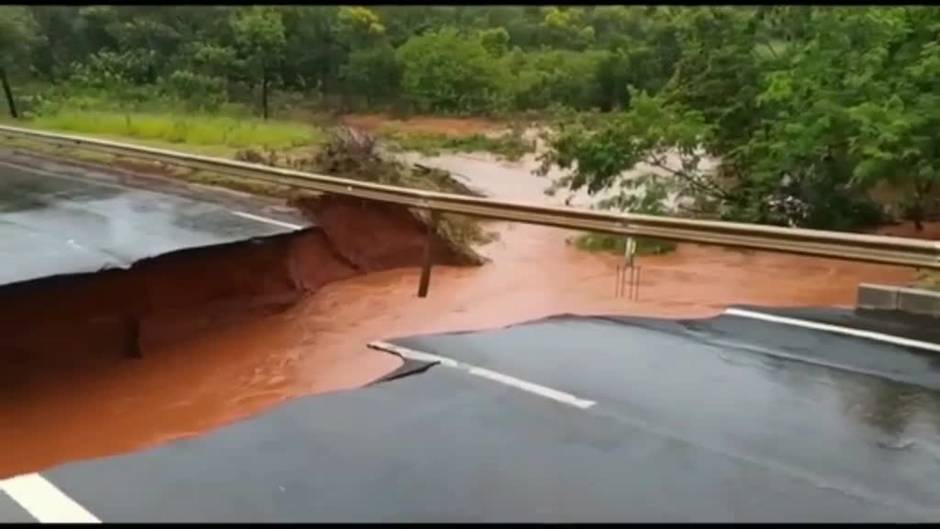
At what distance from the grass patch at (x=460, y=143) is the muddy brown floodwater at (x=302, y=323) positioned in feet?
36.5

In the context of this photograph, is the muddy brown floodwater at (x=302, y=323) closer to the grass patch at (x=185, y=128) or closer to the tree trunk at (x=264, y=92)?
the grass patch at (x=185, y=128)

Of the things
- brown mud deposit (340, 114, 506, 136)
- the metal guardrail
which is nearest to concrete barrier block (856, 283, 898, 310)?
the metal guardrail

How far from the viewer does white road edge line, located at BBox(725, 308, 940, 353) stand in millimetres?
6602

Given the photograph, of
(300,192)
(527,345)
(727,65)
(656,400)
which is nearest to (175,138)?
(300,192)

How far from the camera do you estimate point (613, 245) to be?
1484cm

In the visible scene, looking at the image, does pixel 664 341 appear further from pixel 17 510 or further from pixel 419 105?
pixel 419 105

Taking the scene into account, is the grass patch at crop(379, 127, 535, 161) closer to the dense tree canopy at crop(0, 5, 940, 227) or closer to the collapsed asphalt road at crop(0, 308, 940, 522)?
the dense tree canopy at crop(0, 5, 940, 227)

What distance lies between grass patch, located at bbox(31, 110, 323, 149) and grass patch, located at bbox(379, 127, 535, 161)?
108 inches

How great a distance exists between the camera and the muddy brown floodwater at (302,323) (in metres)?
8.25

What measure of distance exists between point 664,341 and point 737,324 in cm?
84

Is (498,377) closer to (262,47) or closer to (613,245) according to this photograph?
(613,245)

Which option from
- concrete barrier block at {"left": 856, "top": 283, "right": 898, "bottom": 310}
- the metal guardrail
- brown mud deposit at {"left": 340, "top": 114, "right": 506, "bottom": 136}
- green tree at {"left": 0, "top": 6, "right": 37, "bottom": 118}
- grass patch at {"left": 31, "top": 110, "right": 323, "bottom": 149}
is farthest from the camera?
brown mud deposit at {"left": 340, "top": 114, "right": 506, "bottom": 136}

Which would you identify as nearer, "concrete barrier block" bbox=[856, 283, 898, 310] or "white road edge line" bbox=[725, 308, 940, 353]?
"white road edge line" bbox=[725, 308, 940, 353]

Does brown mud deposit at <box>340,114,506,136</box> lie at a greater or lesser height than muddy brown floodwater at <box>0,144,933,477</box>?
greater
